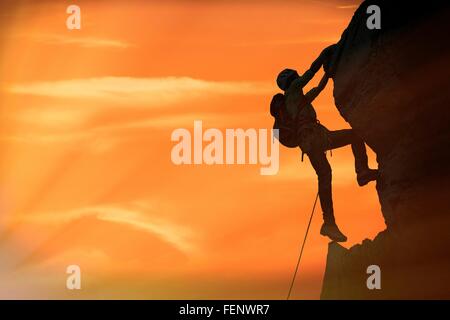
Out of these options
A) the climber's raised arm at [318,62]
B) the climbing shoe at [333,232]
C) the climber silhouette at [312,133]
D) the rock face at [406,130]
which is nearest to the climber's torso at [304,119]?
the climber silhouette at [312,133]

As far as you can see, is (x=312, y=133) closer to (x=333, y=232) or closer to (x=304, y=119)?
(x=304, y=119)

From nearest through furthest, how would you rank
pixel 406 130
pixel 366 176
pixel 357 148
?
pixel 406 130, pixel 366 176, pixel 357 148

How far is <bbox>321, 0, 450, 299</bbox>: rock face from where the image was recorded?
15.2m

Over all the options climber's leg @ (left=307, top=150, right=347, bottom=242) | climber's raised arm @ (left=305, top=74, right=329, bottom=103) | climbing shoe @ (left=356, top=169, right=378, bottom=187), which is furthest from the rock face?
climber's leg @ (left=307, top=150, right=347, bottom=242)

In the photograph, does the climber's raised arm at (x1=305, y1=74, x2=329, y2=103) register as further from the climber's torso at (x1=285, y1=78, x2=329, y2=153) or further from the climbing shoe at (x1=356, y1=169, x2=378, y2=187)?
the climbing shoe at (x1=356, y1=169, x2=378, y2=187)

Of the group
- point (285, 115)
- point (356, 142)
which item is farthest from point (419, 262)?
point (285, 115)

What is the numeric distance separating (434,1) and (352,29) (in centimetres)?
150

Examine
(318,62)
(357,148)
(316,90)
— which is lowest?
(357,148)

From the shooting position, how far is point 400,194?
50.0ft

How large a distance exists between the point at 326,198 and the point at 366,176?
0.85 m

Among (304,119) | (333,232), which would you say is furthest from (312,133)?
(333,232)

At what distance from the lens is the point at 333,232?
16.1 metres

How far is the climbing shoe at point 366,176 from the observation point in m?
15.8
